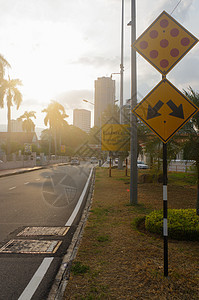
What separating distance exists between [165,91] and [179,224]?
290 centimetres

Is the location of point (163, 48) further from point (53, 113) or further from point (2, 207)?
point (53, 113)

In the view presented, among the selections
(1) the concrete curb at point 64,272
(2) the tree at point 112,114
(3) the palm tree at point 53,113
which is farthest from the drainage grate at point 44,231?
(3) the palm tree at point 53,113

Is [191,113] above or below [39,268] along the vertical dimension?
above

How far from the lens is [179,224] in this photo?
5.32 meters

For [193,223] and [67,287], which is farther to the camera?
[193,223]

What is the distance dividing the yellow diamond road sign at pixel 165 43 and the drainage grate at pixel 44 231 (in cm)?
413

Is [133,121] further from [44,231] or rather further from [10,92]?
[10,92]

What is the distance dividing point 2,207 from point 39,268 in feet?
17.8

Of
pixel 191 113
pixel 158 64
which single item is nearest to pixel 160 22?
pixel 158 64

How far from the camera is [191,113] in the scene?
3.76 metres

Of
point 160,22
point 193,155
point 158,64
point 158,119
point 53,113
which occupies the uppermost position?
point 53,113

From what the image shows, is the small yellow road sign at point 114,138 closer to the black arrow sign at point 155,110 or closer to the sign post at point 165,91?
the sign post at point 165,91

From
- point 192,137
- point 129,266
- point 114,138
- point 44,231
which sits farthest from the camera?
point 114,138

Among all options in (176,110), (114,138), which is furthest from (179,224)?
(114,138)
